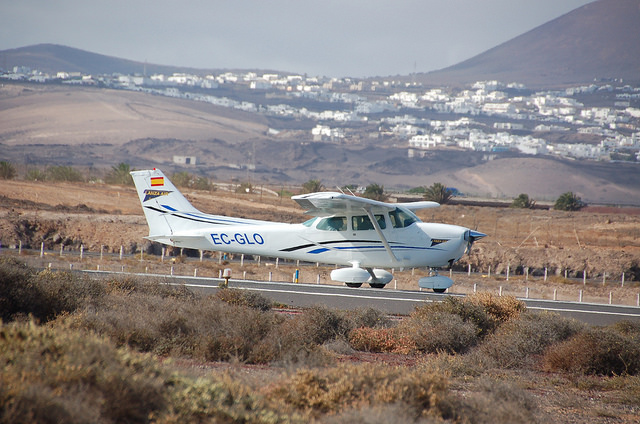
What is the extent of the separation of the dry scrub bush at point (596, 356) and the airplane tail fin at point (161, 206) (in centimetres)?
1300

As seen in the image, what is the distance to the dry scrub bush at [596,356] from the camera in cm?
1092

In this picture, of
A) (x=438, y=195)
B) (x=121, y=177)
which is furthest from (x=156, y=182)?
(x=121, y=177)

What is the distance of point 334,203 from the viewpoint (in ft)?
59.8

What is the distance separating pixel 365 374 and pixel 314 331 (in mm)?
4923

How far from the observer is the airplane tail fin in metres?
21.2

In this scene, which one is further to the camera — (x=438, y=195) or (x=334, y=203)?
Answer: (x=438, y=195)

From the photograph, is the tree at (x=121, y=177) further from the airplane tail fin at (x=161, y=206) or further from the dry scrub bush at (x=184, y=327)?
the dry scrub bush at (x=184, y=327)

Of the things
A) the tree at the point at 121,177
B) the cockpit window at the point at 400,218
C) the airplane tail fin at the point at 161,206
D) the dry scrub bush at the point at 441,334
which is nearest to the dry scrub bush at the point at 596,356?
the dry scrub bush at the point at 441,334

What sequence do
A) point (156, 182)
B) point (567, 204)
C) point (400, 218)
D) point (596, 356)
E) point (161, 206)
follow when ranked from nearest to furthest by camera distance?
point (596, 356) → point (400, 218) → point (161, 206) → point (156, 182) → point (567, 204)

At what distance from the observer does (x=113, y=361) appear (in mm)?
5562

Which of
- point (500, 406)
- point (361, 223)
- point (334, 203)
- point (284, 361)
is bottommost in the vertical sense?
point (500, 406)

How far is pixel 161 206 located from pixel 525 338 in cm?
1300

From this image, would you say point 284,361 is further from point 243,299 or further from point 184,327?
point 243,299

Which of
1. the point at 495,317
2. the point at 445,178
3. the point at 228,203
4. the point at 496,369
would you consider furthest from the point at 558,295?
the point at 445,178
